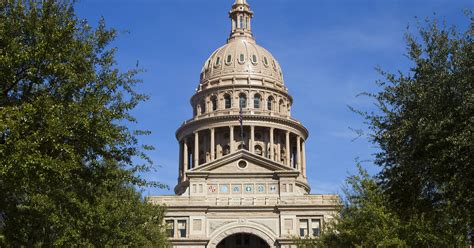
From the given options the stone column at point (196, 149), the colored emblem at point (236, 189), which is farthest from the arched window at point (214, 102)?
the colored emblem at point (236, 189)

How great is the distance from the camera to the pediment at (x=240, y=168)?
8844cm

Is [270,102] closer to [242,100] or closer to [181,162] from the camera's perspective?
[242,100]

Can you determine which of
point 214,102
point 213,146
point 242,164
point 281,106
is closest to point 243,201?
point 242,164

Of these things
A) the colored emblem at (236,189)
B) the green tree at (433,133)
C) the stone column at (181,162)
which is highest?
the stone column at (181,162)

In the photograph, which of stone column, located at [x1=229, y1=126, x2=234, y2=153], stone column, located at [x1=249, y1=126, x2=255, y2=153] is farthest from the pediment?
stone column, located at [x1=249, y1=126, x2=255, y2=153]

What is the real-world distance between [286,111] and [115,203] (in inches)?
3052

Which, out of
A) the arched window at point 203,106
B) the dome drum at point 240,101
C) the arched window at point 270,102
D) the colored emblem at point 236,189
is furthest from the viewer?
the arched window at point 203,106

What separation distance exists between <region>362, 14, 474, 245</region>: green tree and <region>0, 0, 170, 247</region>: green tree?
918 cm

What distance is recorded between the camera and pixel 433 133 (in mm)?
22266

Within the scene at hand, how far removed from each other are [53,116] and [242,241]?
69554 mm

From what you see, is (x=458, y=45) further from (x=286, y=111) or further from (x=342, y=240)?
(x=286, y=111)

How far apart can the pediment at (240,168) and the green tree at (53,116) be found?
58974 millimetres

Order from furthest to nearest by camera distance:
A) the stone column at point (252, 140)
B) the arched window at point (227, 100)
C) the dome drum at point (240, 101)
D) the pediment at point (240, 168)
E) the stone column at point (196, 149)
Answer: the arched window at point (227, 100), the dome drum at point (240, 101), the stone column at point (196, 149), the stone column at point (252, 140), the pediment at point (240, 168)

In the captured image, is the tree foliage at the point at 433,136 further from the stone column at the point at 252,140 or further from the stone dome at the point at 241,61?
the stone dome at the point at 241,61
